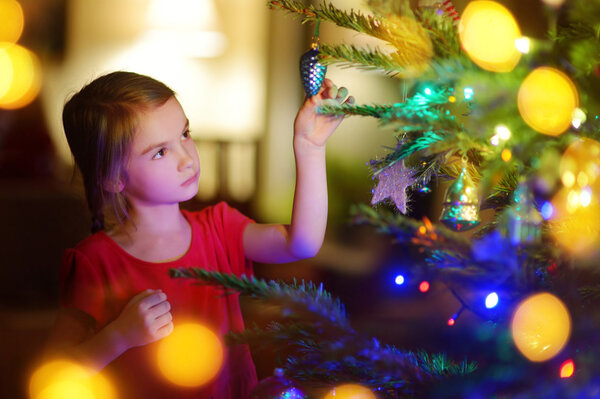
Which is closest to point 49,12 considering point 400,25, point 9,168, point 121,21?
point 121,21

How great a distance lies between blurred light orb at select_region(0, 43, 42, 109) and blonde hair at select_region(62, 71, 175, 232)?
0.49m

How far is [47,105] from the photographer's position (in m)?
1.17

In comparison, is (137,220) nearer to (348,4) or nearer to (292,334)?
(292,334)

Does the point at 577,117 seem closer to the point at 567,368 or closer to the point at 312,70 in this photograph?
the point at 567,368

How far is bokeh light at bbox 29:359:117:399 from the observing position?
0.71 metres

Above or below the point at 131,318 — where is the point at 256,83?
above

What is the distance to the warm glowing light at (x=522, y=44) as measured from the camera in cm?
41

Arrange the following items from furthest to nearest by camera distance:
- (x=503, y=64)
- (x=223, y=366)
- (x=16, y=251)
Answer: (x=16, y=251) < (x=223, y=366) < (x=503, y=64)

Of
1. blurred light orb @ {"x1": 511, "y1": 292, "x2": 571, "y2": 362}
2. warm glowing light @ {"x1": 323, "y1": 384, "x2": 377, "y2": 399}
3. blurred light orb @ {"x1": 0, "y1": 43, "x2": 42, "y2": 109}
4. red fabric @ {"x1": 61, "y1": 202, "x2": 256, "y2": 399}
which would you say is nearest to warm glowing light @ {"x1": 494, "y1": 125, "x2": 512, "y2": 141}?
blurred light orb @ {"x1": 511, "y1": 292, "x2": 571, "y2": 362}

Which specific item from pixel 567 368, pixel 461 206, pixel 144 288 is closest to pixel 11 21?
pixel 144 288

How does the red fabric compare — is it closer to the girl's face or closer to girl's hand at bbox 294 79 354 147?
the girl's face

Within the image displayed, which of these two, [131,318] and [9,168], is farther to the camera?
[9,168]

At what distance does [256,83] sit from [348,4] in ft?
0.97

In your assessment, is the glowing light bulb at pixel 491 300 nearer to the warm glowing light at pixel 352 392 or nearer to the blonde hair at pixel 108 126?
the warm glowing light at pixel 352 392
